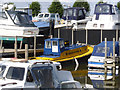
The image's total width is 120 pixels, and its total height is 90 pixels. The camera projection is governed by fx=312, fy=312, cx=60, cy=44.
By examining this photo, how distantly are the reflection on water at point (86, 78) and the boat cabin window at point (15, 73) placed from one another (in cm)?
481

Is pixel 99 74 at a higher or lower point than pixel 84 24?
lower

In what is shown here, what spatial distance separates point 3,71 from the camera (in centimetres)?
1303

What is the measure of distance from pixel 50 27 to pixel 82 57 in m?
5.91

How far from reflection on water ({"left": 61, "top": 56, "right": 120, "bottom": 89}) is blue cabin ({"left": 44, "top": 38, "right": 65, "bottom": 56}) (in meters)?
1.12

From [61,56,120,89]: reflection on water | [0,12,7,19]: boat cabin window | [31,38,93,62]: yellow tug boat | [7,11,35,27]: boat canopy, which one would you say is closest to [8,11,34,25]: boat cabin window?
[7,11,35,27]: boat canopy

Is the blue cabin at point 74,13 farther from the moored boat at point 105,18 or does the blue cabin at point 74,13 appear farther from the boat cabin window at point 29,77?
the boat cabin window at point 29,77

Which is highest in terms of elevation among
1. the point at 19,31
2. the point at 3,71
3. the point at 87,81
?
the point at 19,31

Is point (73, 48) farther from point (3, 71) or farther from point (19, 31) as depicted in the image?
point (3, 71)

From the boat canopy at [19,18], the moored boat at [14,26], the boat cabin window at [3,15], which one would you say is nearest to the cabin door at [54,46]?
the moored boat at [14,26]

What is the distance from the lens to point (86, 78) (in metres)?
20.0

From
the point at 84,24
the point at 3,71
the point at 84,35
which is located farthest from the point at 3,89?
the point at 84,24

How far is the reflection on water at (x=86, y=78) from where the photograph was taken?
59.6ft

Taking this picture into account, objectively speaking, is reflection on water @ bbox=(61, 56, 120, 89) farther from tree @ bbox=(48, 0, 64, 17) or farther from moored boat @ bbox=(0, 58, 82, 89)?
tree @ bbox=(48, 0, 64, 17)

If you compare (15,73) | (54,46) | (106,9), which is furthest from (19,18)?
(15,73)
